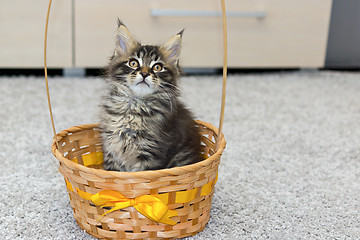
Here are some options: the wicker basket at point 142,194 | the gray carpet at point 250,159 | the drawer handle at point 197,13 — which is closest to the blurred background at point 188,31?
the drawer handle at point 197,13

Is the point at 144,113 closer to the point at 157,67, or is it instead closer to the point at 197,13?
the point at 157,67

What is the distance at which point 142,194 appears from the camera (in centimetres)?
81

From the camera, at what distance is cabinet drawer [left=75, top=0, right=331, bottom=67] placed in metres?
2.32

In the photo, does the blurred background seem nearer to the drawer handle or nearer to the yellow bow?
the drawer handle

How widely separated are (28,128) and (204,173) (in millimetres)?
945

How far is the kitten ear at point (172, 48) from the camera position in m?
1.04

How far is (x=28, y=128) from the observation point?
1.57 metres

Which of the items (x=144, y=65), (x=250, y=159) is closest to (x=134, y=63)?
(x=144, y=65)

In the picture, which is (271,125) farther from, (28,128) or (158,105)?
(28,128)

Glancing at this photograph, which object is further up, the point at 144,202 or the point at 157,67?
the point at 157,67

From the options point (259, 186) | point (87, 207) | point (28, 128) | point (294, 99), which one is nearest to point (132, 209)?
point (87, 207)

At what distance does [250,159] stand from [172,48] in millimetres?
511

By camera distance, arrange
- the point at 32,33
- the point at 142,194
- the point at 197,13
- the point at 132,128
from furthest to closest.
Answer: the point at 197,13 < the point at 32,33 < the point at 132,128 < the point at 142,194

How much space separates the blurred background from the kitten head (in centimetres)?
121
